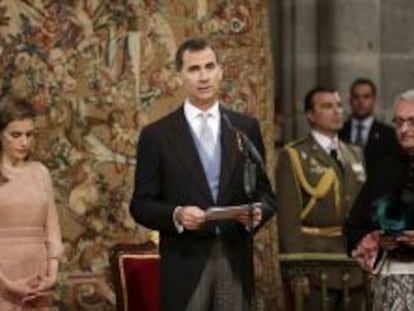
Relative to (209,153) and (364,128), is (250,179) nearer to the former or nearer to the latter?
(209,153)

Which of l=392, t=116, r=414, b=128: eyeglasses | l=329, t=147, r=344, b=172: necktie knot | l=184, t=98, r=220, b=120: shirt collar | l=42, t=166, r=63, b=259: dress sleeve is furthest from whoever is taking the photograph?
l=329, t=147, r=344, b=172: necktie knot

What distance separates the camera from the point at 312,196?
8414mm

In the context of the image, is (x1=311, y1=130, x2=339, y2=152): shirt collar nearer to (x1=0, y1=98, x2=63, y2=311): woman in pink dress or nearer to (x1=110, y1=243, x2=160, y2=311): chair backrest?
(x1=110, y1=243, x2=160, y2=311): chair backrest

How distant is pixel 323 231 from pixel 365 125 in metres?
1.58

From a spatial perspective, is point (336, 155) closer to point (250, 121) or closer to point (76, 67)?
point (76, 67)

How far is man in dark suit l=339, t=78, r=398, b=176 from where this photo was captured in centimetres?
971

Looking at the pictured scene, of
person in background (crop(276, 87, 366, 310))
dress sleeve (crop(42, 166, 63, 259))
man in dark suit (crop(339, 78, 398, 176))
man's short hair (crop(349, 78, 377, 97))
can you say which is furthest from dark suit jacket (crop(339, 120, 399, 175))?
dress sleeve (crop(42, 166, 63, 259))

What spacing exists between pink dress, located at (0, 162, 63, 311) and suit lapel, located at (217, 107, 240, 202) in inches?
42.9

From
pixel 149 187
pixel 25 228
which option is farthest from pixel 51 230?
pixel 149 187

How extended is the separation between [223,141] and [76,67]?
8.90 ft

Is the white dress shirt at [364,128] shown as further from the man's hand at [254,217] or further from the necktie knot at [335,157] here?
the man's hand at [254,217]

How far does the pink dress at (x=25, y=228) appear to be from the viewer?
6.72m

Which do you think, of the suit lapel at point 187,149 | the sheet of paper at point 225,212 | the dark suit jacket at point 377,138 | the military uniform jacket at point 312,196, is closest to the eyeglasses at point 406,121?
the sheet of paper at point 225,212

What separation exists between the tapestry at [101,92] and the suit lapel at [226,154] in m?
2.54
